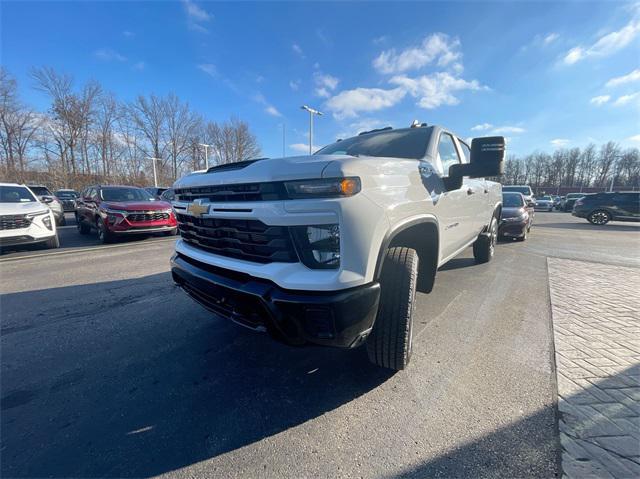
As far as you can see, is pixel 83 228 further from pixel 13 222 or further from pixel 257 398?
pixel 257 398

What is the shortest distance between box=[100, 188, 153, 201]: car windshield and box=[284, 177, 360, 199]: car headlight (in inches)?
335

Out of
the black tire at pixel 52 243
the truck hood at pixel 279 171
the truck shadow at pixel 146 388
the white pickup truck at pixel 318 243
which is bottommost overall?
the truck shadow at pixel 146 388

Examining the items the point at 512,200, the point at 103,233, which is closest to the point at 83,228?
the point at 103,233

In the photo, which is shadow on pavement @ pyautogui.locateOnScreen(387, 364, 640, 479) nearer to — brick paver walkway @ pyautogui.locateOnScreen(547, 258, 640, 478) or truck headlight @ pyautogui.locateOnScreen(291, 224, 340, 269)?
brick paver walkway @ pyautogui.locateOnScreen(547, 258, 640, 478)

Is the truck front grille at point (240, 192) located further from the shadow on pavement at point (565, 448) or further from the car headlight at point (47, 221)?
the car headlight at point (47, 221)

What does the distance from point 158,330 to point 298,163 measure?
237 centimetres

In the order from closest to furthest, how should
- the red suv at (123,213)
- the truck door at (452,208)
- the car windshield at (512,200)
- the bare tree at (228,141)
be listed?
the truck door at (452,208) < the red suv at (123,213) < the car windshield at (512,200) < the bare tree at (228,141)

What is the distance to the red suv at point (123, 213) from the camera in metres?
7.28

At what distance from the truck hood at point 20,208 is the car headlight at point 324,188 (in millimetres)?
7216

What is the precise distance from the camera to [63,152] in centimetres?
3778

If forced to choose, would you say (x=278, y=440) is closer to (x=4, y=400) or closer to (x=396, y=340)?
(x=396, y=340)

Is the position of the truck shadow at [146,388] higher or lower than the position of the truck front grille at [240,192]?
lower

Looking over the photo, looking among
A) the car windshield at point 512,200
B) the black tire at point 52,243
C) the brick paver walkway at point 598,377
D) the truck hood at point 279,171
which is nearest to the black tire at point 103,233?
the black tire at point 52,243

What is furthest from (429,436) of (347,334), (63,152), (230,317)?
(63,152)
